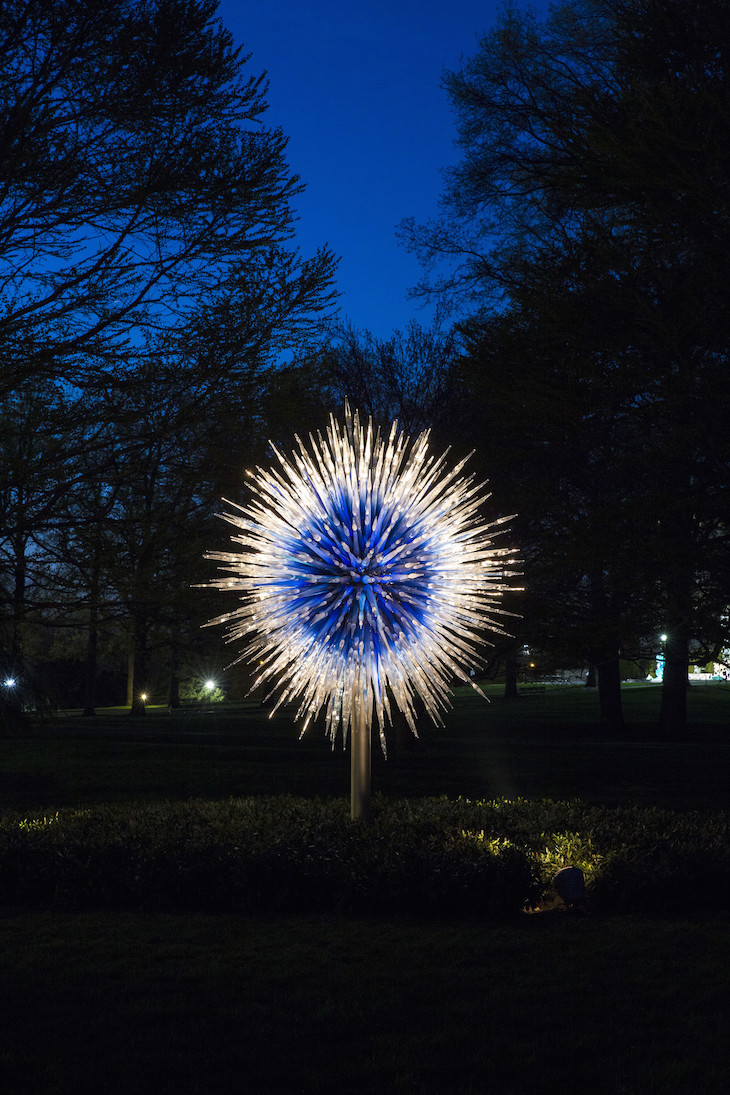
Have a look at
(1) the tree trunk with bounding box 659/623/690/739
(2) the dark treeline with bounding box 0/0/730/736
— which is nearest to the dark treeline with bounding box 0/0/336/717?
(2) the dark treeline with bounding box 0/0/730/736

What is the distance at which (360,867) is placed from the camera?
8094 mm

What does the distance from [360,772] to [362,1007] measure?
3.99m

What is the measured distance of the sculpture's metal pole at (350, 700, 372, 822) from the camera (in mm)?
9375

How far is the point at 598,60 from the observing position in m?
17.3

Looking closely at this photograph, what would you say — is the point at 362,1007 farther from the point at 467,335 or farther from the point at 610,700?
the point at 610,700

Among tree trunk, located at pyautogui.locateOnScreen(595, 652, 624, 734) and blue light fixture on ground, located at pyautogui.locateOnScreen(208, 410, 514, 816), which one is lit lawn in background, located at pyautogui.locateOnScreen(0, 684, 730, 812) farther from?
blue light fixture on ground, located at pyautogui.locateOnScreen(208, 410, 514, 816)

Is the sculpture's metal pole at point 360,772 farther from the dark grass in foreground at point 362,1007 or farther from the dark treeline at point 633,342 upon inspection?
the dark treeline at point 633,342

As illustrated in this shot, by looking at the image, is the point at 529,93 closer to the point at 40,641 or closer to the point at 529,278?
the point at 529,278

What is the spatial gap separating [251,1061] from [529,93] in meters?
17.2

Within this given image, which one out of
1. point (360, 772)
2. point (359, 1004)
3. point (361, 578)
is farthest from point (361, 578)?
point (359, 1004)

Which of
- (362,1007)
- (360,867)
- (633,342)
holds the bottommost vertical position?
(362,1007)

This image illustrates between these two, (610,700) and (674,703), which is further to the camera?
(610,700)

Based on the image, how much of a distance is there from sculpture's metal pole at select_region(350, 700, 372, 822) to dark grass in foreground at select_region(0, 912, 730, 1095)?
2011 mm

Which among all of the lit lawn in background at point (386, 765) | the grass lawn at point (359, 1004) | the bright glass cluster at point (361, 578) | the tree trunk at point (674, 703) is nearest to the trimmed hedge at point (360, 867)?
the grass lawn at point (359, 1004)
